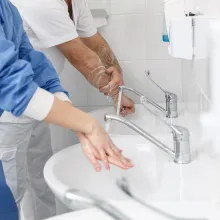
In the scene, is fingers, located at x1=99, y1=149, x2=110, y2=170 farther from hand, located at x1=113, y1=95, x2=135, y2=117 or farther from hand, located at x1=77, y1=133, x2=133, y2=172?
hand, located at x1=113, y1=95, x2=135, y2=117

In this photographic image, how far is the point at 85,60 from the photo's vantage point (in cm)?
142

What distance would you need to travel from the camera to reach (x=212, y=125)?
0.80 m

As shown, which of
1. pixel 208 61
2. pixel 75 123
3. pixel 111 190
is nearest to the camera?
pixel 208 61

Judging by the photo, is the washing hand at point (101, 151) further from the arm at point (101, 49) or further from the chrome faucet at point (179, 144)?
the arm at point (101, 49)

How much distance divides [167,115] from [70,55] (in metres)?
0.43

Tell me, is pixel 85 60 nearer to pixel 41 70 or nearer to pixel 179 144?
pixel 41 70

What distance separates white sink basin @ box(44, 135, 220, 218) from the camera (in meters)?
0.88

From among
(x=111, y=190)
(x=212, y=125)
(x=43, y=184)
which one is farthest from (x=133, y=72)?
(x=212, y=125)

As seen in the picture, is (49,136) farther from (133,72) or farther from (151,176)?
(151,176)

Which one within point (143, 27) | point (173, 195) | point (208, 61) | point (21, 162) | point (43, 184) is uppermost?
point (208, 61)

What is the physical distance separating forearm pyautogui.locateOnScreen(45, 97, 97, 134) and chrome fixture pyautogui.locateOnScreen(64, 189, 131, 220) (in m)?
0.20

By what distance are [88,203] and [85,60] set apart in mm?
826

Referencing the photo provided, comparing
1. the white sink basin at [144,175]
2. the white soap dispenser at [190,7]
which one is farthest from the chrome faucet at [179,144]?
the white soap dispenser at [190,7]

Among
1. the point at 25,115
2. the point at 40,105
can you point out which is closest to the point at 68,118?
the point at 40,105
